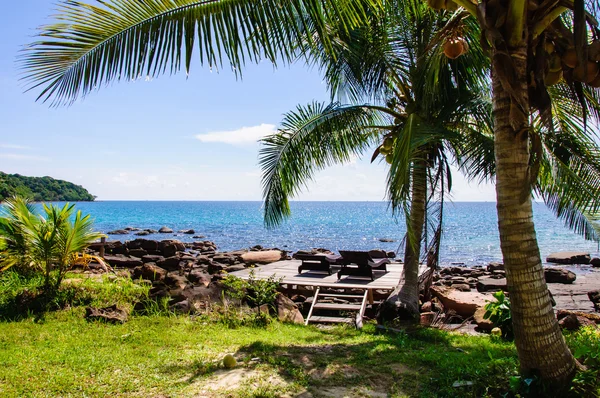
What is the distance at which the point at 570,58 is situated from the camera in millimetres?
3785

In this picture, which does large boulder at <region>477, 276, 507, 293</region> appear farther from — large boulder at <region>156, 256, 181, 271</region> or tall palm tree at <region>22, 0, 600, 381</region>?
tall palm tree at <region>22, 0, 600, 381</region>

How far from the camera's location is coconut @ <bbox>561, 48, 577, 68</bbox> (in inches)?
148

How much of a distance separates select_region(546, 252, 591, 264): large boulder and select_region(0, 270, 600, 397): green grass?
73.5 ft

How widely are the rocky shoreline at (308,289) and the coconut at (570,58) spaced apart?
19.0 feet

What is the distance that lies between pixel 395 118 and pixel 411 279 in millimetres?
3206

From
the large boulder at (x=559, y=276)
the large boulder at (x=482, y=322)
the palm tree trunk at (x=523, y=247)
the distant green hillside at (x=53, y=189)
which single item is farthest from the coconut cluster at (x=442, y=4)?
the distant green hillside at (x=53, y=189)

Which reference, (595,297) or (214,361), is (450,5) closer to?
(214,361)

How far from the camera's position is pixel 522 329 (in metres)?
4.01

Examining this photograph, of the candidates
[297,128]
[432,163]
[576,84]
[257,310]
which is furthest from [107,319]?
[576,84]

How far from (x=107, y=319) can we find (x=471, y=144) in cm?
633

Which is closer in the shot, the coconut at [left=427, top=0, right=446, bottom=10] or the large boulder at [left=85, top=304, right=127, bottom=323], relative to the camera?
the coconut at [left=427, top=0, right=446, bottom=10]

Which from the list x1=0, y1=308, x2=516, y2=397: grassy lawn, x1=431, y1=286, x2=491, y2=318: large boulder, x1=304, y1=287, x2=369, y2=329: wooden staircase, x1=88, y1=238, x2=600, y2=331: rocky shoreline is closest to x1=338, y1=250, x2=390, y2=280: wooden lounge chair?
x1=88, y1=238, x2=600, y2=331: rocky shoreline

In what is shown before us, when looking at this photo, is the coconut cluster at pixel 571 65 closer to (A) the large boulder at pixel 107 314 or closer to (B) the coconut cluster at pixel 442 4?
(B) the coconut cluster at pixel 442 4

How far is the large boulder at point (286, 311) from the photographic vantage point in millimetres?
8790
